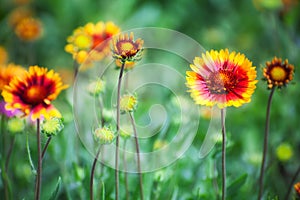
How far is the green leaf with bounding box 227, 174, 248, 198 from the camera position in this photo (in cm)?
85

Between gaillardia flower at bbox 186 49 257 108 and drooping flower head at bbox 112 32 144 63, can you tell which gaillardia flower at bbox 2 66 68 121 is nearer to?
drooping flower head at bbox 112 32 144 63

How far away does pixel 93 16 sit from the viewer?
1.85m

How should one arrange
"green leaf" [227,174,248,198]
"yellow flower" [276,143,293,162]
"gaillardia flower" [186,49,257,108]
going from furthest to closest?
"yellow flower" [276,143,293,162] → "green leaf" [227,174,248,198] → "gaillardia flower" [186,49,257,108]

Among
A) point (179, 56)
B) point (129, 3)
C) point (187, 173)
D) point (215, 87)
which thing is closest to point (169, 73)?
point (179, 56)

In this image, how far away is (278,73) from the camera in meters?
0.74

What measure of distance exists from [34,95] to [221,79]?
270 mm

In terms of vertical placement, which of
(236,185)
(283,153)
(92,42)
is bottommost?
(236,185)

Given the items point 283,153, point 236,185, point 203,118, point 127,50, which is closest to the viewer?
point 127,50

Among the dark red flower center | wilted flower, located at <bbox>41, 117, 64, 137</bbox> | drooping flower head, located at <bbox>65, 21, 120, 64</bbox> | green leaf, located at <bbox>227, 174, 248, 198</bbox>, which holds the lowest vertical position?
green leaf, located at <bbox>227, 174, 248, 198</bbox>

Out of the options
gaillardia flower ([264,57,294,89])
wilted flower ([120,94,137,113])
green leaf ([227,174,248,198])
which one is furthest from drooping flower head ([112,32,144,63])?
green leaf ([227,174,248,198])

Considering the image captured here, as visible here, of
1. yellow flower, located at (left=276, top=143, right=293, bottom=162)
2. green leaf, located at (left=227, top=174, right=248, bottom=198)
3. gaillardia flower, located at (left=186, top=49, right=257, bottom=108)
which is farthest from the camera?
yellow flower, located at (left=276, top=143, right=293, bottom=162)

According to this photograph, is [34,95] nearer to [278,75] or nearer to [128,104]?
[128,104]

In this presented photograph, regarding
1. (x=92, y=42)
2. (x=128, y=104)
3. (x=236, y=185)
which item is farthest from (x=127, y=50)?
(x=236, y=185)

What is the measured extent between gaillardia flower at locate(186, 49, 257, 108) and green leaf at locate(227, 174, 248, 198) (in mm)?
243
